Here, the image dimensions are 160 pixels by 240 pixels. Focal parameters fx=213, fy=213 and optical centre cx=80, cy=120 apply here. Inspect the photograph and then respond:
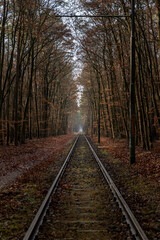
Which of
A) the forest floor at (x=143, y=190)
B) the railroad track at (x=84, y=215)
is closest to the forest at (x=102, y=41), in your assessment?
the forest floor at (x=143, y=190)

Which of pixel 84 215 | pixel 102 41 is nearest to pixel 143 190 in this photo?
pixel 84 215

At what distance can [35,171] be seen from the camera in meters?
10.0

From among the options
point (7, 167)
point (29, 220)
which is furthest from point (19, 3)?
point (29, 220)

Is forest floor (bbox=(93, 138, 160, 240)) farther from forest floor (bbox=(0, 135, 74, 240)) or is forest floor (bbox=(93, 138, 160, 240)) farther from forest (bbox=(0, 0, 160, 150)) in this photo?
forest (bbox=(0, 0, 160, 150))

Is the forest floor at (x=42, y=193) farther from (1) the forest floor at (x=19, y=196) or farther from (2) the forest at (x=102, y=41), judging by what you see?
(2) the forest at (x=102, y=41)

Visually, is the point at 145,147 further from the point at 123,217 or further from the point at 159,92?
the point at 123,217

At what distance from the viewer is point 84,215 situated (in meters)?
5.01

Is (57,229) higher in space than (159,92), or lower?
lower

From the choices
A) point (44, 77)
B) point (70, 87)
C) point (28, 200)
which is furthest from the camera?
point (70, 87)

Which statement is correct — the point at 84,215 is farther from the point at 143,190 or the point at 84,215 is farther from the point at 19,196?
the point at 143,190

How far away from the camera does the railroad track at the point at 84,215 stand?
4.05 meters

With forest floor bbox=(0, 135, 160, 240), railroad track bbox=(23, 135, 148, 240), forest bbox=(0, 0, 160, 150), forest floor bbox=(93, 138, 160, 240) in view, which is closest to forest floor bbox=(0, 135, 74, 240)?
forest floor bbox=(0, 135, 160, 240)

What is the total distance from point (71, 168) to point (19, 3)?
12996 mm

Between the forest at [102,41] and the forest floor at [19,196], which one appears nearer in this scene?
the forest floor at [19,196]
